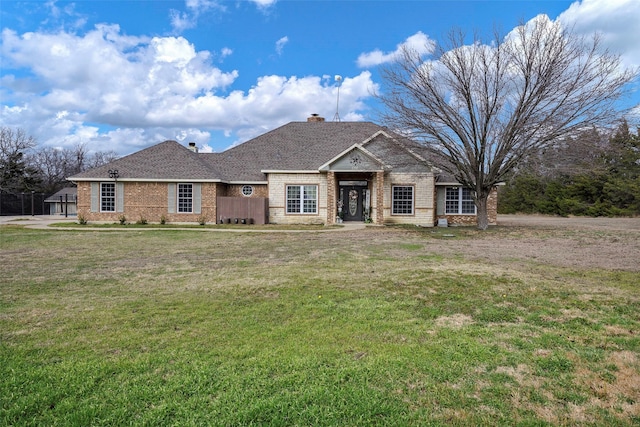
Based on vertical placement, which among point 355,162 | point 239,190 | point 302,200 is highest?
point 355,162

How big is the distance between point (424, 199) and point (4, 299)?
69.2ft

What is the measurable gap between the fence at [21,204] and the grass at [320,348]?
112 ft

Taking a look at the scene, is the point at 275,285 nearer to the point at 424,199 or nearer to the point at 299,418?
the point at 299,418

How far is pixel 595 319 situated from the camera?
16.7ft

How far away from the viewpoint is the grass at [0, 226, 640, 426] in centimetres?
295

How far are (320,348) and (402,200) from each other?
20445mm

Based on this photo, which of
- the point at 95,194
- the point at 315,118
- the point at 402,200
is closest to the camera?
the point at 95,194

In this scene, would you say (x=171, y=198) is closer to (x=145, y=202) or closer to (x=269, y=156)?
(x=145, y=202)

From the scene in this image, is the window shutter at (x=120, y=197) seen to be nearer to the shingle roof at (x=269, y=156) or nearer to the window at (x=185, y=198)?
the shingle roof at (x=269, y=156)

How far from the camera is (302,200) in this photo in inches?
929

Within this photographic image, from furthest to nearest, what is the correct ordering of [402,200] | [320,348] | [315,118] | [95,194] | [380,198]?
[315,118] → [402,200] → [95,194] → [380,198] → [320,348]

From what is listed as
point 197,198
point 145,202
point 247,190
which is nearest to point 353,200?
point 247,190

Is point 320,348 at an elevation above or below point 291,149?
below

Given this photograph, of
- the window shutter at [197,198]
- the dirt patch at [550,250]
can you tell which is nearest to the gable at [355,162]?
the dirt patch at [550,250]
